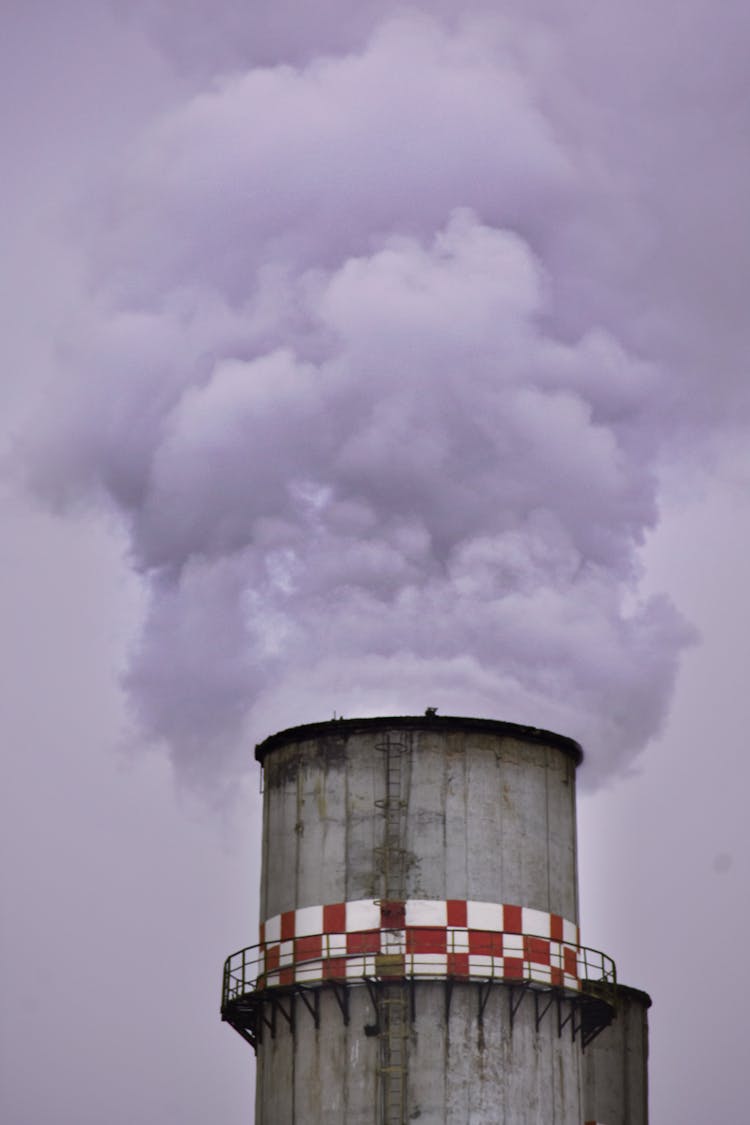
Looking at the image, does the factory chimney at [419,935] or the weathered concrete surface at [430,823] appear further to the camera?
the weathered concrete surface at [430,823]

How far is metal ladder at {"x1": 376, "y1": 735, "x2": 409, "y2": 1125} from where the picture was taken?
149 ft

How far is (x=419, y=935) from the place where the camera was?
152ft

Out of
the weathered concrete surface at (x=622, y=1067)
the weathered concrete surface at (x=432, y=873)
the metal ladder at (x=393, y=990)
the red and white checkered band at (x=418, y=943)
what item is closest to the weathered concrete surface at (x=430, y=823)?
the weathered concrete surface at (x=432, y=873)

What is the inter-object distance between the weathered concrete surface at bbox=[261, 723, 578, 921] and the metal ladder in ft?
0.75

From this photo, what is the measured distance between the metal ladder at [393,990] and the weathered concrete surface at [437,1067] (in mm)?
257

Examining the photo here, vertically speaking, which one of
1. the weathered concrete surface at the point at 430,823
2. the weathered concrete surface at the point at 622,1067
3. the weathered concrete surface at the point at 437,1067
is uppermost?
the weathered concrete surface at the point at 430,823

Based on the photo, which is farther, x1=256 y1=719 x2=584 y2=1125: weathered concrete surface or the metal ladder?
x1=256 y1=719 x2=584 y2=1125: weathered concrete surface

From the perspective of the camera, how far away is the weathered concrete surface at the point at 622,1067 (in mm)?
58969

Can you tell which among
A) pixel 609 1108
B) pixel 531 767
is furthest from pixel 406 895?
pixel 609 1108

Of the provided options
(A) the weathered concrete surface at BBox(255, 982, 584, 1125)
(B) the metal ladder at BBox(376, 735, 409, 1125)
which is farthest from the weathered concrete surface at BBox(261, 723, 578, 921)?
(A) the weathered concrete surface at BBox(255, 982, 584, 1125)

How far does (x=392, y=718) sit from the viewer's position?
1912 inches

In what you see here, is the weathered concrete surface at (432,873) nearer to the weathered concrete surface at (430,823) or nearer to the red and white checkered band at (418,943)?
the weathered concrete surface at (430,823)

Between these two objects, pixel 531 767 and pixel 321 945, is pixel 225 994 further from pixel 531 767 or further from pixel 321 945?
pixel 531 767

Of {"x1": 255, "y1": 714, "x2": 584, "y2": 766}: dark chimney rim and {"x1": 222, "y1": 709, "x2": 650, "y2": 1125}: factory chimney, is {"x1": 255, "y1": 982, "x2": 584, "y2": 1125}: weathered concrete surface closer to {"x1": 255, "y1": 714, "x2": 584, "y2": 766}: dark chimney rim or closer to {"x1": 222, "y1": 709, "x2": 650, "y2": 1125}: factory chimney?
{"x1": 222, "y1": 709, "x2": 650, "y2": 1125}: factory chimney
